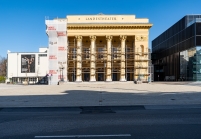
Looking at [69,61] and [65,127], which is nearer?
[65,127]

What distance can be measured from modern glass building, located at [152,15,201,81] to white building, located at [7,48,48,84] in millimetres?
44857

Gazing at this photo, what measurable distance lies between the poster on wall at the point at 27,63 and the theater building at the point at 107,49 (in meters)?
31.4

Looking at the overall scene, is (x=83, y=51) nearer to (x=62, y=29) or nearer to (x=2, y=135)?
(x=62, y=29)

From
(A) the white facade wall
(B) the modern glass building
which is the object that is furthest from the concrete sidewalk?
(A) the white facade wall

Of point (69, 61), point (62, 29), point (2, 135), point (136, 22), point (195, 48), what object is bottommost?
point (2, 135)

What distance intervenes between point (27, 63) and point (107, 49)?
41062mm

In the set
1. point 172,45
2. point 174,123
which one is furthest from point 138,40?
point 174,123

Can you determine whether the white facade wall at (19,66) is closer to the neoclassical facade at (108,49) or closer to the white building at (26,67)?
the white building at (26,67)

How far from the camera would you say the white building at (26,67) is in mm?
81688

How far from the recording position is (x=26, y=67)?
269ft

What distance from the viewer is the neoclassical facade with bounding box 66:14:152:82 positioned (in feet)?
173

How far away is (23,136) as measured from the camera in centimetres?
596

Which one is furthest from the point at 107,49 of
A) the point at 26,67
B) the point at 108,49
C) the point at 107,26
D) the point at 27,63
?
the point at 26,67

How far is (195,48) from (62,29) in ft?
106
